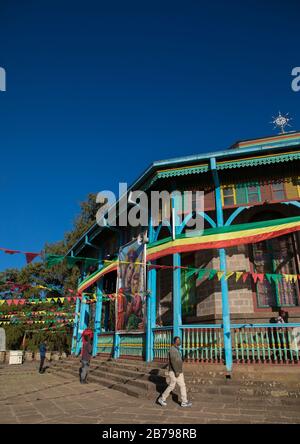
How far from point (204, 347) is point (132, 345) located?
127 inches

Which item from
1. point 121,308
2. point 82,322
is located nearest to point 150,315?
point 121,308

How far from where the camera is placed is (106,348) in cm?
1240

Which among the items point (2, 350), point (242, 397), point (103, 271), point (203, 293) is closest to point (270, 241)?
point (203, 293)

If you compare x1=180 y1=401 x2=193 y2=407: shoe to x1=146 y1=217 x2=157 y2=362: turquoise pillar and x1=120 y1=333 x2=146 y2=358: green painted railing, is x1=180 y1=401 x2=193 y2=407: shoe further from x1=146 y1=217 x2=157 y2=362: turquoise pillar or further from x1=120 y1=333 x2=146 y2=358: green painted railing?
x1=120 y1=333 x2=146 y2=358: green painted railing

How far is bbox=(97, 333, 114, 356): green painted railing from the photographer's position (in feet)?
39.3

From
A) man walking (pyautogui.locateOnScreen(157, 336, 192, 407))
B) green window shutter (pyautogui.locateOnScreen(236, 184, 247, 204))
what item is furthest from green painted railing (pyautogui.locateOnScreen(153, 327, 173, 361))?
green window shutter (pyautogui.locateOnScreen(236, 184, 247, 204))

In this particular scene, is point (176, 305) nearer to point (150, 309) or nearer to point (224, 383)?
point (150, 309)

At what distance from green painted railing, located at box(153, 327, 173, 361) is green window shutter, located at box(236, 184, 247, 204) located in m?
4.08

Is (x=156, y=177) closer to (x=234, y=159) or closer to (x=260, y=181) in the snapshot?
(x=234, y=159)

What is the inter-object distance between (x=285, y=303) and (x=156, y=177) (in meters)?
5.35

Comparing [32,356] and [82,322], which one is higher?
[82,322]

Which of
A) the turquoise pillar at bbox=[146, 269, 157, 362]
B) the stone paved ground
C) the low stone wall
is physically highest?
the turquoise pillar at bbox=[146, 269, 157, 362]

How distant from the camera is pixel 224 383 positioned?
266 inches

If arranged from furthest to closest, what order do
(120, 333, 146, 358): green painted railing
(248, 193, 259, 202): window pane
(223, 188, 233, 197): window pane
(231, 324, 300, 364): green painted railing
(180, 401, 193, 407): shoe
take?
(120, 333, 146, 358): green painted railing, (223, 188, 233, 197): window pane, (248, 193, 259, 202): window pane, (231, 324, 300, 364): green painted railing, (180, 401, 193, 407): shoe
